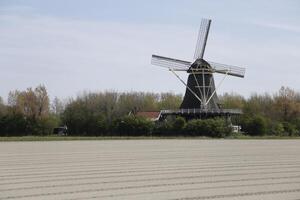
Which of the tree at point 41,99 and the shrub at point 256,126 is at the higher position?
the tree at point 41,99

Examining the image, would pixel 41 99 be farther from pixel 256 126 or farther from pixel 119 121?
pixel 256 126

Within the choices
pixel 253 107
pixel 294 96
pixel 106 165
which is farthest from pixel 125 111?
pixel 106 165

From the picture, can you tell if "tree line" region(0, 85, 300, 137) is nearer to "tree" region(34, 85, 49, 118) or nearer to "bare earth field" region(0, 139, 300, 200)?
"tree" region(34, 85, 49, 118)

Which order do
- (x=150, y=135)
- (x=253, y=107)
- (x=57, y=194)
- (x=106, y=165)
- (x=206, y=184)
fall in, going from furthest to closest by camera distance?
1. (x=253, y=107)
2. (x=150, y=135)
3. (x=106, y=165)
4. (x=206, y=184)
5. (x=57, y=194)

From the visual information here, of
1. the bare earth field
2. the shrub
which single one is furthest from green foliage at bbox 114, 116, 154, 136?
the bare earth field

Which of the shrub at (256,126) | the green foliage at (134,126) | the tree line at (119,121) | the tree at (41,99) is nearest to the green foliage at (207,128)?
the tree line at (119,121)

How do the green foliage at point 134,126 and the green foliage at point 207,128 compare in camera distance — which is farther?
the green foliage at point 134,126

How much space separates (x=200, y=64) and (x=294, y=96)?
32734 millimetres

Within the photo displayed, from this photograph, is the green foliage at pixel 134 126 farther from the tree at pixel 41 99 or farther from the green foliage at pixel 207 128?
the tree at pixel 41 99

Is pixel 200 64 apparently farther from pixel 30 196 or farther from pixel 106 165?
pixel 30 196

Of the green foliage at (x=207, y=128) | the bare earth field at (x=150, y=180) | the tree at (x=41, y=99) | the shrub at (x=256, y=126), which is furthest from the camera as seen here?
the tree at (x=41, y=99)

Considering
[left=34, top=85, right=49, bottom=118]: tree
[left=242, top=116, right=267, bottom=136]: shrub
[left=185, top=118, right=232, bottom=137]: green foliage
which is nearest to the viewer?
[left=185, top=118, right=232, bottom=137]: green foliage

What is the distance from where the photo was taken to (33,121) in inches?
2114

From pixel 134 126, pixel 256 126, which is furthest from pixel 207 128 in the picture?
pixel 256 126
